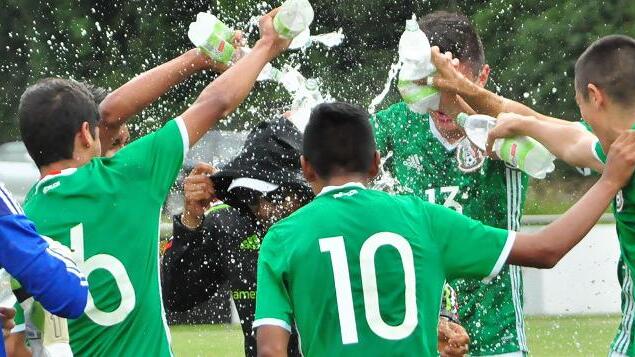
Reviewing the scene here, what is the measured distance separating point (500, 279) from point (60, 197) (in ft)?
6.77

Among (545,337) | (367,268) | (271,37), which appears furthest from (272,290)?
(545,337)

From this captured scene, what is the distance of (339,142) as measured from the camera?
14.3 feet

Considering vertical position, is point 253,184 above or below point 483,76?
below

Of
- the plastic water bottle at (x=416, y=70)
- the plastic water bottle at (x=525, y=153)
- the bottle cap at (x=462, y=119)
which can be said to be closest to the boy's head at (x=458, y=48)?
the plastic water bottle at (x=416, y=70)

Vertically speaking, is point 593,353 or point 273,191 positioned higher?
point 273,191

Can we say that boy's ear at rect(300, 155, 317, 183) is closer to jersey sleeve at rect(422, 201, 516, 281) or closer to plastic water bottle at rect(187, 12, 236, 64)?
jersey sleeve at rect(422, 201, 516, 281)

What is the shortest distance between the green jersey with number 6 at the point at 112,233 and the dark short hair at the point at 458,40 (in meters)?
1.67

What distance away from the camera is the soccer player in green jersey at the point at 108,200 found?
15.1 ft

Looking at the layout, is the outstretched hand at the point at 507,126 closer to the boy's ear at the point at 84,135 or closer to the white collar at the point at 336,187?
the white collar at the point at 336,187

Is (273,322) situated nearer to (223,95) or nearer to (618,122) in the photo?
(223,95)

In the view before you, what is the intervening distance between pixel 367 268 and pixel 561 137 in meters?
1.04

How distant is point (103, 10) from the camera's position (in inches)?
963

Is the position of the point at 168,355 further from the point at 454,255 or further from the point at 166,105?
the point at 166,105

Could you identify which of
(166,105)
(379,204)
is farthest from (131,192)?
(166,105)
